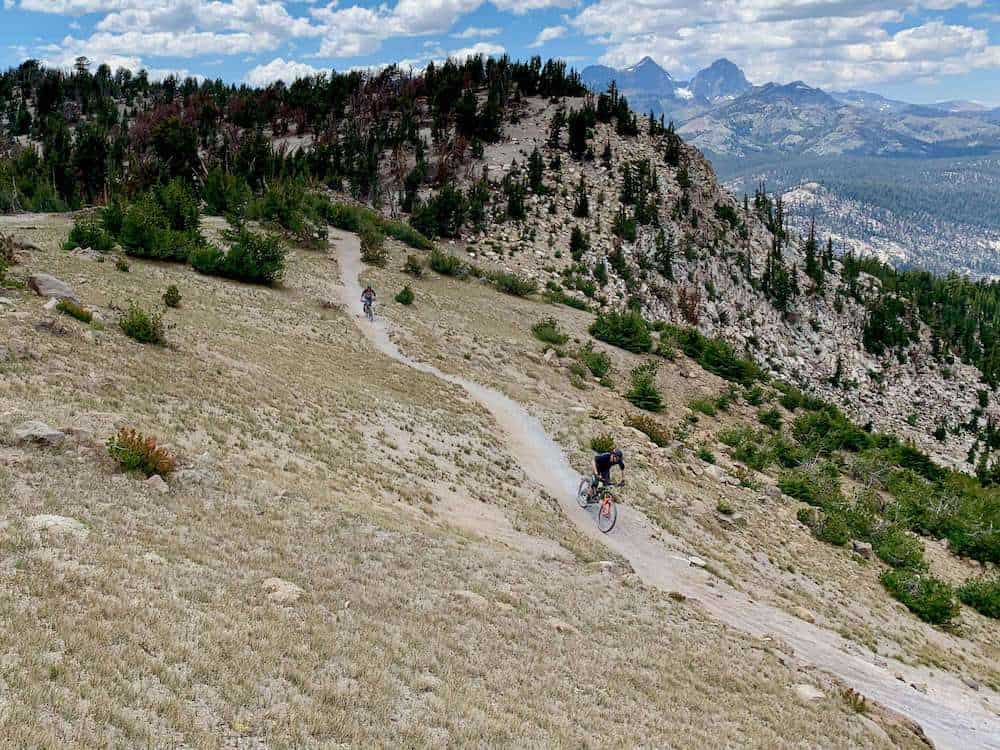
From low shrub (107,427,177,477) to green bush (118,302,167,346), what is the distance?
28.4ft

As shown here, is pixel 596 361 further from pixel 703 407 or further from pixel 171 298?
pixel 171 298

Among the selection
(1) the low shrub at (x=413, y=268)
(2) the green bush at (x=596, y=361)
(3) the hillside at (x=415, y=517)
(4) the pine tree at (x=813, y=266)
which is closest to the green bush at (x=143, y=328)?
(3) the hillside at (x=415, y=517)

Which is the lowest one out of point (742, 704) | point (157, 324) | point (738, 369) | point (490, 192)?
point (738, 369)

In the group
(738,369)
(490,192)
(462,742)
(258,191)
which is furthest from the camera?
(490,192)

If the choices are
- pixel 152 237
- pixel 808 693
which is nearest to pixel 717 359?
pixel 152 237

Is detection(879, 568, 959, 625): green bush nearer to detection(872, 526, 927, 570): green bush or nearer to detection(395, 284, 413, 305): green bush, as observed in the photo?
detection(872, 526, 927, 570): green bush

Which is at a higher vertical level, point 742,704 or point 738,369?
point 742,704

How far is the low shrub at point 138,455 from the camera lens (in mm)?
11836

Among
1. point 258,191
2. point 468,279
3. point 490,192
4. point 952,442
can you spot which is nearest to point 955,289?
point 952,442

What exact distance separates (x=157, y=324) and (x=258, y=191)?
4514cm

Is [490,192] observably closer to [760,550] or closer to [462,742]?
[760,550]

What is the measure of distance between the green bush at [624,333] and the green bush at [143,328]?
29.3 meters

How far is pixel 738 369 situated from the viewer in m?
45.2

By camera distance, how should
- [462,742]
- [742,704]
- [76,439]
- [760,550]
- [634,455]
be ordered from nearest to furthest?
[462,742], [742,704], [76,439], [760,550], [634,455]
